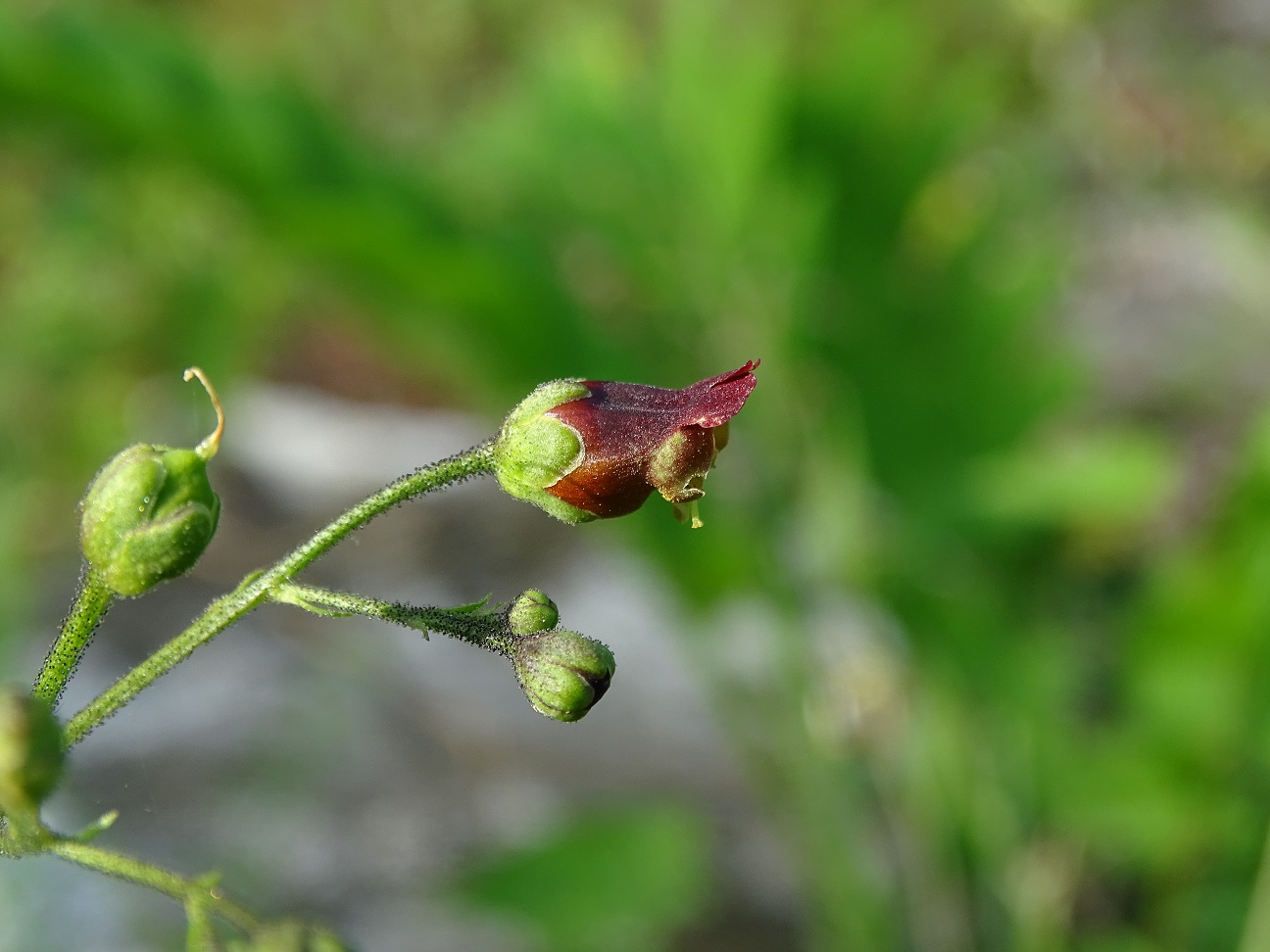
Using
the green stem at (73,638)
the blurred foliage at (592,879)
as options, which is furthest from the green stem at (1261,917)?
the green stem at (73,638)

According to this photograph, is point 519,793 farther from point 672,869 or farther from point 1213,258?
point 1213,258

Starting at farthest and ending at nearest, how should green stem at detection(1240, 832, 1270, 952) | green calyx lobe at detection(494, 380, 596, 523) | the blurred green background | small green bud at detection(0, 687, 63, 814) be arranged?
green stem at detection(1240, 832, 1270, 952), the blurred green background, green calyx lobe at detection(494, 380, 596, 523), small green bud at detection(0, 687, 63, 814)

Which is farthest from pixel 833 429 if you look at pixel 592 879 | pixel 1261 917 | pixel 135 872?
pixel 135 872

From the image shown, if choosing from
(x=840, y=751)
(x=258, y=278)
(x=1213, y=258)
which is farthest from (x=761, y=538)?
(x=1213, y=258)

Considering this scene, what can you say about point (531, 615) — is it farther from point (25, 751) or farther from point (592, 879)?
point (592, 879)

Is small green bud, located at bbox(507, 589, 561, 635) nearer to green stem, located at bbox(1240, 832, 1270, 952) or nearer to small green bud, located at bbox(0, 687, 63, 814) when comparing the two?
small green bud, located at bbox(0, 687, 63, 814)

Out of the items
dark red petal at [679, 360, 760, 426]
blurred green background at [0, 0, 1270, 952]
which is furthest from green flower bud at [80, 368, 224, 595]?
blurred green background at [0, 0, 1270, 952]

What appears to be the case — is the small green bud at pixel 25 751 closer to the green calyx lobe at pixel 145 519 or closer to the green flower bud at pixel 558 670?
the green calyx lobe at pixel 145 519
